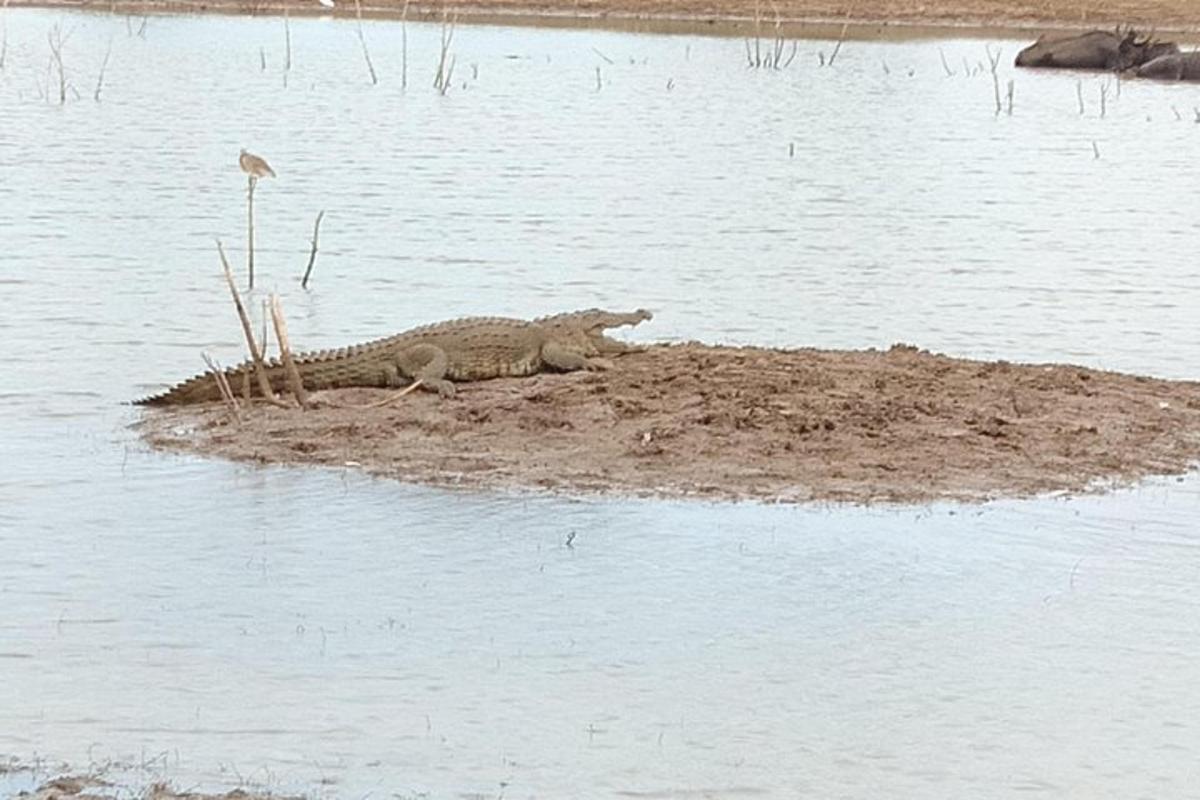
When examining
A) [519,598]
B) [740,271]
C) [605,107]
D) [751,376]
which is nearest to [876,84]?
[605,107]

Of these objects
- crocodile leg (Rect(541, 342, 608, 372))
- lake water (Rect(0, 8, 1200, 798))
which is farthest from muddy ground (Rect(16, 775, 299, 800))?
crocodile leg (Rect(541, 342, 608, 372))

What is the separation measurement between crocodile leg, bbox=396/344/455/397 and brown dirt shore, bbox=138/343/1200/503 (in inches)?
3.3

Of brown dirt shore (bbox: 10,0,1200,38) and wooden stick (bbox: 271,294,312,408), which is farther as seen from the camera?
brown dirt shore (bbox: 10,0,1200,38)

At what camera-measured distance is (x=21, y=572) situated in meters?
7.73

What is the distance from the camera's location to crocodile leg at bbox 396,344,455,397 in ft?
33.8

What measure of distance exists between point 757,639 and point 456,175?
1422cm

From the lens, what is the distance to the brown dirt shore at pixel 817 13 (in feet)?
142

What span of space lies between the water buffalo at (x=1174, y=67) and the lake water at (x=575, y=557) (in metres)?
15.4

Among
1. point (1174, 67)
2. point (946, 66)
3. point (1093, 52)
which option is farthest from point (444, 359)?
point (1093, 52)

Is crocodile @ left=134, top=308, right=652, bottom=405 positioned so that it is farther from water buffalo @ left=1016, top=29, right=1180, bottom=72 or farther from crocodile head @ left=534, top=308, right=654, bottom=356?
water buffalo @ left=1016, top=29, right=1180, bottom=72

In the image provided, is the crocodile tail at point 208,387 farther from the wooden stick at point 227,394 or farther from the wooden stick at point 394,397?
→ the wooden stick at point 394,397

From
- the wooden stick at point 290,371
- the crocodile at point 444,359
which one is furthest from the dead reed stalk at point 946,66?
the wooden stick at point 290,371

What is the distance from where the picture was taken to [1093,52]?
119 ft

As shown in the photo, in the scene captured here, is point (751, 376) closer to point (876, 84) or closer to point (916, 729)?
point (916, 729)
